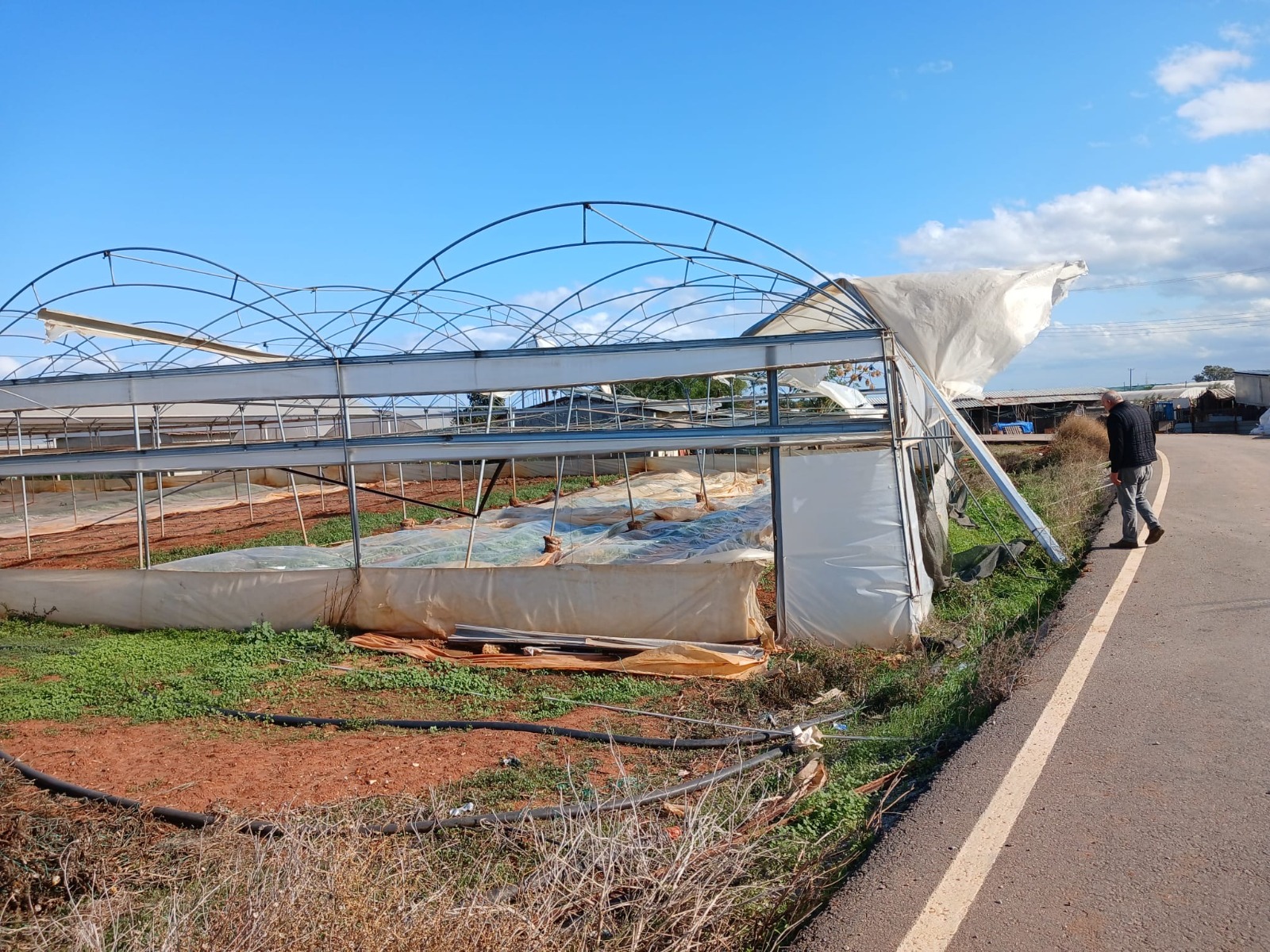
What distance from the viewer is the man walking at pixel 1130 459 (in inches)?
367

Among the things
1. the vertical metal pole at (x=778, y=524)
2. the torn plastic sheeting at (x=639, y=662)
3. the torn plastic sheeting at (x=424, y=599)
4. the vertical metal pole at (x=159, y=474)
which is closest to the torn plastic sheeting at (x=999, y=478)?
the vertical metal pole at (x=778, y=524)

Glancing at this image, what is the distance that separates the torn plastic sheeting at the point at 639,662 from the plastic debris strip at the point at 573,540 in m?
1.79

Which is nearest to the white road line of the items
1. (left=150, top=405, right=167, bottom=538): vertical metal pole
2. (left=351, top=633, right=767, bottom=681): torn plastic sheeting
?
(left=351, top=633, right=767, bottom=681): torn plastic sheeting

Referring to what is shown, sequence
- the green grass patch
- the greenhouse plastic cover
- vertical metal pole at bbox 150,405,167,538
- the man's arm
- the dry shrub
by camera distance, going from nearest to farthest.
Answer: the green grass patch < the man's arm < the greenhouse plastic cover < vertical metal pole at bbox 150,405,167,538 < the dry shrub

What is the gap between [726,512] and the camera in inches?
643

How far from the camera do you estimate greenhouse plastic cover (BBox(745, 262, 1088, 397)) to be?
34.9ft

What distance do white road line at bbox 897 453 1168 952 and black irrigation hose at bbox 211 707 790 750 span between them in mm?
1476

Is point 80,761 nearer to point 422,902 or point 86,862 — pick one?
point 86,862

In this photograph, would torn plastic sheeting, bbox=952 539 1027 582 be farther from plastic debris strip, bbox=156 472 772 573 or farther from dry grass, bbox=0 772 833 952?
dry grass, bbox=0 772 833 952

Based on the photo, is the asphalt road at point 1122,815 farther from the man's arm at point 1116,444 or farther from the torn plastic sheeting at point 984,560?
the torn plastic sheeting at point 984,560

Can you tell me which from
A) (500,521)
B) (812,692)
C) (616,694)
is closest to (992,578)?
(812,692)

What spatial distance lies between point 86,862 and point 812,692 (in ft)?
15.0

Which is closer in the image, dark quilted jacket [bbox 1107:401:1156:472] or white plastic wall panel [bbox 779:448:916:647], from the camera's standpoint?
white plastic wall panel [bbox 779:448:916:647]

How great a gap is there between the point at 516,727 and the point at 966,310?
7286mm
